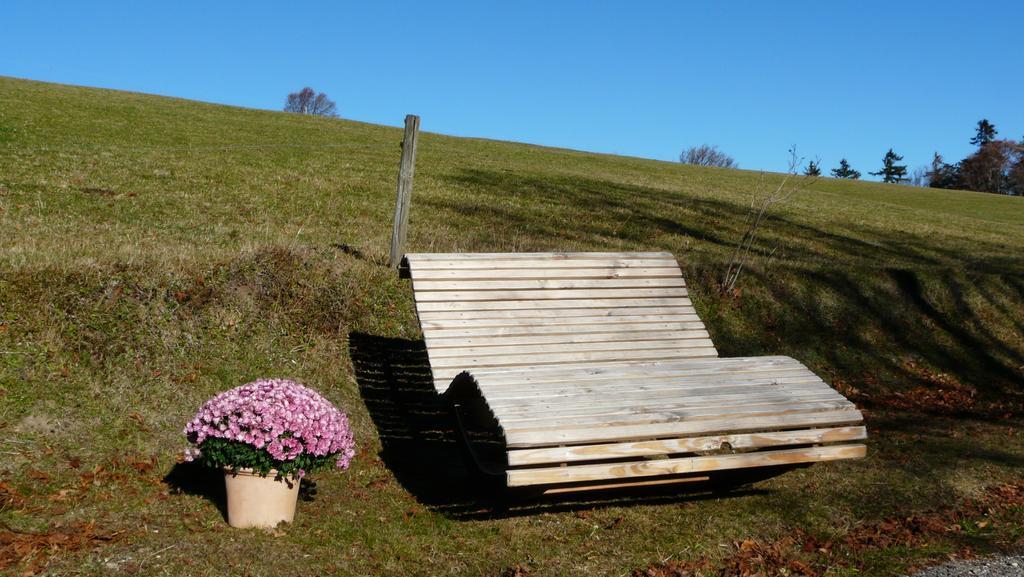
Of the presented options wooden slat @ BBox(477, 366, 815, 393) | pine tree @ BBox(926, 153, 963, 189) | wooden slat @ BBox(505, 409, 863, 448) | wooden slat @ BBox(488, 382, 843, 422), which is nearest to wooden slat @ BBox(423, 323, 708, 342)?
wooden slat @ BBox(477, 366, 815, 393)

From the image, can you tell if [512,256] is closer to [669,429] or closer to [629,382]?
[629,382]

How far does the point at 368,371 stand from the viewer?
7863mm

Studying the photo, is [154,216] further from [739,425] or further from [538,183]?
[538,183]

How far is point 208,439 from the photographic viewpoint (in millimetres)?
4797

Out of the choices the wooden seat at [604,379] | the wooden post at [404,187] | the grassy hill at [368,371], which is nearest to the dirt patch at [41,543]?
the grassy hill at [368,371]

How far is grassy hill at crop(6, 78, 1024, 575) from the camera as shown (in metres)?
4.95

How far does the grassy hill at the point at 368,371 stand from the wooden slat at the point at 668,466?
51 centimetres

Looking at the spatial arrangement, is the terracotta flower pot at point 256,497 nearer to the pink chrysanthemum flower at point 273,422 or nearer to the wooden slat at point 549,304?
the pink chrysanthemum flower at point 273,422

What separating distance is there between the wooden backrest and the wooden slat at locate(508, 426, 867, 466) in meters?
1.85

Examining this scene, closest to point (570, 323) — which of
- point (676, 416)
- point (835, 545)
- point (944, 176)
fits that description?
point (676, 416)

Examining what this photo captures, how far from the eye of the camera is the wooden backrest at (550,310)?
6754mm

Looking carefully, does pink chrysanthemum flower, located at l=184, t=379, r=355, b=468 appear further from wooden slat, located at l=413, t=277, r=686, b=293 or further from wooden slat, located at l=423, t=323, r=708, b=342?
wooden slat, located at l=413, t=277, r=686, b=293

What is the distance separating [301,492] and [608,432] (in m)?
2.14

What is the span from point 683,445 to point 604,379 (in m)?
0.75
